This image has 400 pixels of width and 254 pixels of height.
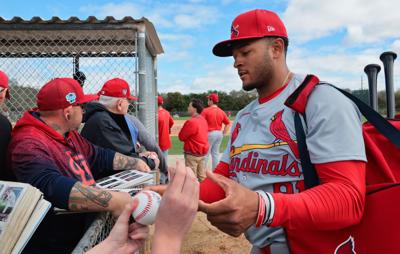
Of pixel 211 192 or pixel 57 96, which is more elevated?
pixel 57 96

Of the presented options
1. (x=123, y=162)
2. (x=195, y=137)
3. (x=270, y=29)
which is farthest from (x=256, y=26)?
(x=195, y=137)

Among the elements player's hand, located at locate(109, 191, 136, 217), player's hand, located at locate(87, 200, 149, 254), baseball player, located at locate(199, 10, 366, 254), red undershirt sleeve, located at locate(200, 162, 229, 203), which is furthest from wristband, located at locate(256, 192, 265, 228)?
player's hand, located at locate(109, 191, 136, 217)

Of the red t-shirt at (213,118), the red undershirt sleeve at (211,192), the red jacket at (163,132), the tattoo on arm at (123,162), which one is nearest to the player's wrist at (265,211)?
the red undershirt sleeve at (211,192)

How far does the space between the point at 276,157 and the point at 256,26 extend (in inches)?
25.7

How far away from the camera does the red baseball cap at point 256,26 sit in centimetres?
171

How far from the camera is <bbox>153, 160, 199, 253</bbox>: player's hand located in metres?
0.91

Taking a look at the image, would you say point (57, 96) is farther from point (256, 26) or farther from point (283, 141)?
point (283, 141)

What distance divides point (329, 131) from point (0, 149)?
76.8 inches

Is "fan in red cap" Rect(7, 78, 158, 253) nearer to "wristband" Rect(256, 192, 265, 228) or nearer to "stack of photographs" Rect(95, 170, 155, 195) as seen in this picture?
"stack of photographs" Rect(95, 170, 155, 195)

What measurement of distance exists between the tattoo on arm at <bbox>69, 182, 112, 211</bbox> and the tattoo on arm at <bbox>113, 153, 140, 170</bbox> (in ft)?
3.31

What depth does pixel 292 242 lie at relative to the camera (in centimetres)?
146

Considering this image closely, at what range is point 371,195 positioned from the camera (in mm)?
1261

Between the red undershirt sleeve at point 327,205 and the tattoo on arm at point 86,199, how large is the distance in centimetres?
109

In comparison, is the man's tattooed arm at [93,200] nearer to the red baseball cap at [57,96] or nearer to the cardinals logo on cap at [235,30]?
the red baseball cap at [57,96]
